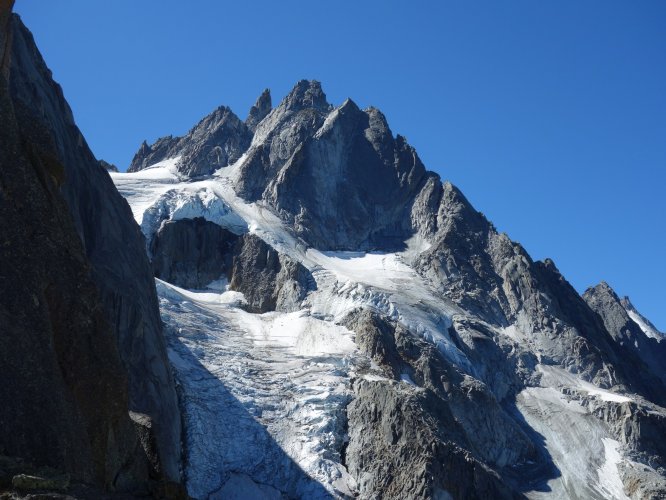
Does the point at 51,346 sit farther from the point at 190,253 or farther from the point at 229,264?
the point at 190,253

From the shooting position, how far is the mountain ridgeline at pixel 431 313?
52781 millimetres

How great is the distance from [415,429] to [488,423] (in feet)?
54.5

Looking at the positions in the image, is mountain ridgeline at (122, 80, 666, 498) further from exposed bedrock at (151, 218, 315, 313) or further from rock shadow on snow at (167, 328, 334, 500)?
rock shadow on snow at (167, 328, 334, 500)

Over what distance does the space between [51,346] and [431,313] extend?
201 ft

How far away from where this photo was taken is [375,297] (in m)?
76.8

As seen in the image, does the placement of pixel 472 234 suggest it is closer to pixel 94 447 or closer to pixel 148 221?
pixel 148 221

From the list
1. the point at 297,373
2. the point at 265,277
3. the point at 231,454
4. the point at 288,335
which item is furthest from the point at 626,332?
the point at 231,454

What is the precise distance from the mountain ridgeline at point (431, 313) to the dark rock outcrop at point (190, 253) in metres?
Result: 0.23

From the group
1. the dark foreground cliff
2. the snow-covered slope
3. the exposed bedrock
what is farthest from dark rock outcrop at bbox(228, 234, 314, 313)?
the dark foreground cliff

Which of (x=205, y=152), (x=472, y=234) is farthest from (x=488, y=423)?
(x=205, y=152)

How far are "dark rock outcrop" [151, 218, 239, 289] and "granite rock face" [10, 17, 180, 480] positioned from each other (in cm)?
3364

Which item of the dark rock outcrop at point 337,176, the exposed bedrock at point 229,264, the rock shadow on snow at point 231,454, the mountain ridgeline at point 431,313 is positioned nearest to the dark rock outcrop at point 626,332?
the mountain ridgeline at point 431,313

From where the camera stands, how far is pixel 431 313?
259 ft

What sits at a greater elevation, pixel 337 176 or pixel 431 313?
pixel 337 176
